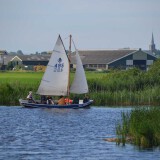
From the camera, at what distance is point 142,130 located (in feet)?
135

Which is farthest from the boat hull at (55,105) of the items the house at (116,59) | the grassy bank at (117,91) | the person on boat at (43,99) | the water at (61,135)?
the house at (116,59)

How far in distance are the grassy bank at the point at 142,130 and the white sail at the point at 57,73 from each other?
33118 millimetres

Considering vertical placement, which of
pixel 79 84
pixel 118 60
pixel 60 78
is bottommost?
pixel 79 84

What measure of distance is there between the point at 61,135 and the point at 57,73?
28505 millimetres

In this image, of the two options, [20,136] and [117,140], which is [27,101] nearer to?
[20,136]

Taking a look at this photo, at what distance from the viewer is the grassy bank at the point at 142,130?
135ft

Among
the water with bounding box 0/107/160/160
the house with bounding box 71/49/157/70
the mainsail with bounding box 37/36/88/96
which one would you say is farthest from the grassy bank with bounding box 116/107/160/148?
the house with bounding box 71/49/157/70

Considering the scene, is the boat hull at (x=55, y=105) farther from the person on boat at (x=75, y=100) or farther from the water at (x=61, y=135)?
the person on boat at (x=75, y=100)

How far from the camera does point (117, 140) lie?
43062 mm

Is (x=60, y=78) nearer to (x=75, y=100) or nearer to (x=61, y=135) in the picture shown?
(x=75, y=100)

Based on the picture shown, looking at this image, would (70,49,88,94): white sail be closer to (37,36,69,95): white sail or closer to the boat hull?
(37,36,69,95): white sail

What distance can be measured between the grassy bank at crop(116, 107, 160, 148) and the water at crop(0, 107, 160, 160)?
604 millimetres

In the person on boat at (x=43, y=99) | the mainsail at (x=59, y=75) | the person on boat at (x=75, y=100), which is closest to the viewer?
the person on boat at (x=43, y=99)

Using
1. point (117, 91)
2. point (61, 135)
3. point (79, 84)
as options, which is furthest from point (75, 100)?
point (61, 135)
